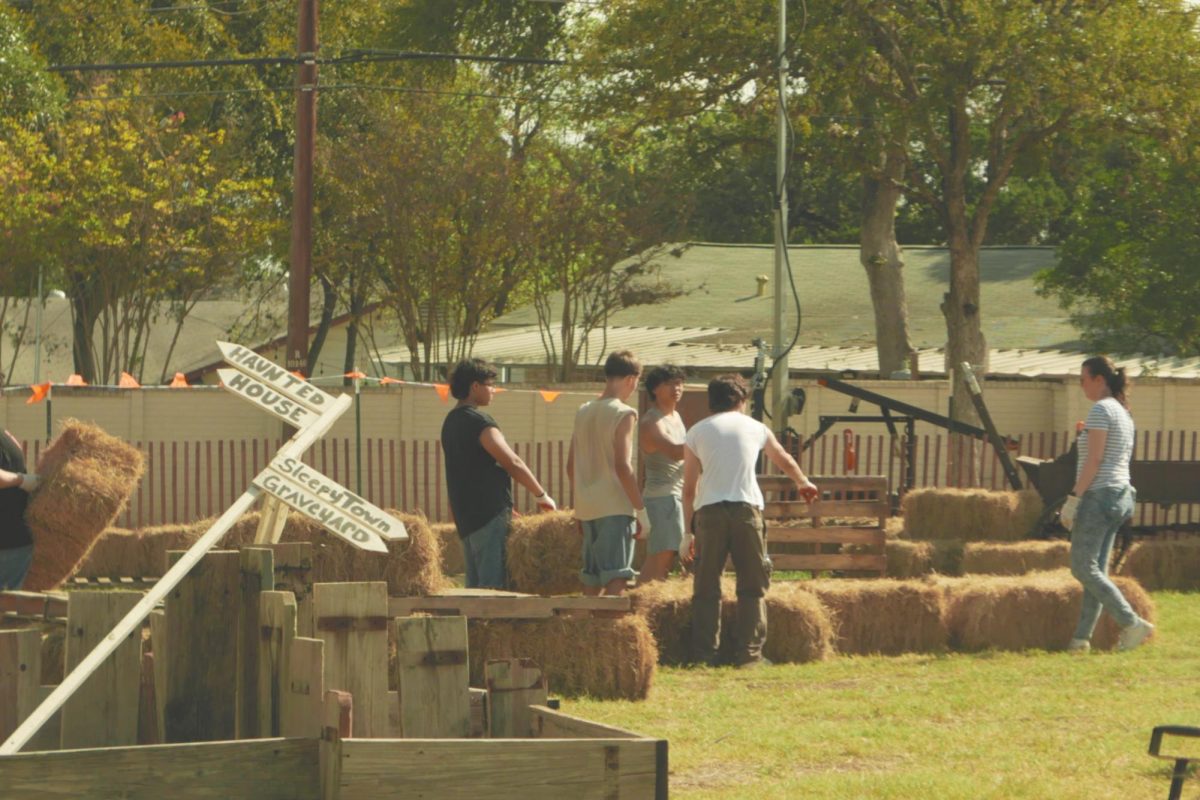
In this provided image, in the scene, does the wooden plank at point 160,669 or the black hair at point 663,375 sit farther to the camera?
the black hair at point 663,375

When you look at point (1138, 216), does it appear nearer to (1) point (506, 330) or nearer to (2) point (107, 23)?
(1) point (506, 330)

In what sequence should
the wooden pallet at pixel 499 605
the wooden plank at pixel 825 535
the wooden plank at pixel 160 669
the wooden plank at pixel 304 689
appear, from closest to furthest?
the wooden plank at pixel 304 689, the wooden plank at pixel 160 669, the wooden pallet at pixel 499 605, the wooden plank at pixel 825 535

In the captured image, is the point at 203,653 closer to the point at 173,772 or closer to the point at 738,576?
the point at 173,772

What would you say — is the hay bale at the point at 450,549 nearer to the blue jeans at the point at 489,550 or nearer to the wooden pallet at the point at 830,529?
the wooden pallet at the point at 830,529

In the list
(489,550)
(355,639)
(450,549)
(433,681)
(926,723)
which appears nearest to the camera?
(433,681)

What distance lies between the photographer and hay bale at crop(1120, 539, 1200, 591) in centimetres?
1557

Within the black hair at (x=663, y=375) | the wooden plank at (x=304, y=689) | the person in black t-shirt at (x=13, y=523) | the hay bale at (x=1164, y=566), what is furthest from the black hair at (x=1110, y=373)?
the wooden plank at (x=304, y=689)

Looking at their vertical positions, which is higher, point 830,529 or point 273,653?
point 273,653

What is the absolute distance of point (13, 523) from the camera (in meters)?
8.45

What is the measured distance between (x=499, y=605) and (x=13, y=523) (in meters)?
2.33

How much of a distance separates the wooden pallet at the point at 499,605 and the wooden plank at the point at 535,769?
13.2ft

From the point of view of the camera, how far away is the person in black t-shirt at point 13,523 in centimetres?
838

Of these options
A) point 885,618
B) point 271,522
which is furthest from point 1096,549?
point 271,522

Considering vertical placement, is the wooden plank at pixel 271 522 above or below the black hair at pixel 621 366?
below
